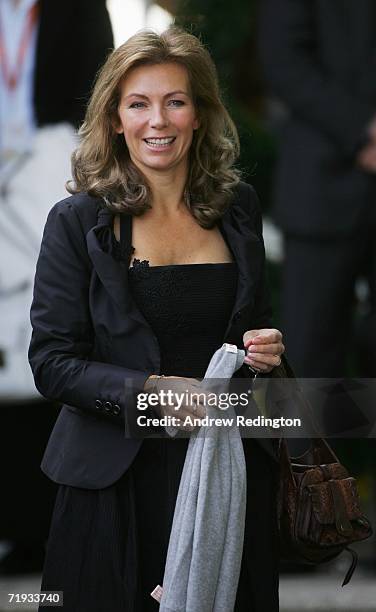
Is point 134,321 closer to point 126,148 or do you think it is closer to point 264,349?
point 264,349

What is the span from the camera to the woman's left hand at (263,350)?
10.1 feet

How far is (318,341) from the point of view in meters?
5.15

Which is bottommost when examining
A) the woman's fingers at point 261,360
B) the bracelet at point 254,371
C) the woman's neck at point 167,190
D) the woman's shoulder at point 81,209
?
the bracelet at point 254,371

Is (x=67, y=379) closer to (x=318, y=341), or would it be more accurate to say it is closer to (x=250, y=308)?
(x=250, y=308)

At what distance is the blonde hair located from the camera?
3.17 meters

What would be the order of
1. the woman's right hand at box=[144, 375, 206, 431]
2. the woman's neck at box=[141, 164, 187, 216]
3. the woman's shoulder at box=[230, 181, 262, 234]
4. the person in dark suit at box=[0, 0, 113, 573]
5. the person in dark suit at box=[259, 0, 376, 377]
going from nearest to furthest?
the woman's right hand at box=[144, 375, 206, 431], the woman's neck at box=[141, 164, 187, 216], the woman's shoulder at box=[230, 181, 262, 234], the person in dark suit at box=[0, 0, 113, 573], the person in dark suit at box=[259, 0, 376, 377]

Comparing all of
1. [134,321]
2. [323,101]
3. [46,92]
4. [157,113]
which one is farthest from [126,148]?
[323,101]

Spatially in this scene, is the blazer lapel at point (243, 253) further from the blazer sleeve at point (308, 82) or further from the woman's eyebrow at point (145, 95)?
the blazer sleeve at point (308, 82)

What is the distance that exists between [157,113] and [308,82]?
1.97m

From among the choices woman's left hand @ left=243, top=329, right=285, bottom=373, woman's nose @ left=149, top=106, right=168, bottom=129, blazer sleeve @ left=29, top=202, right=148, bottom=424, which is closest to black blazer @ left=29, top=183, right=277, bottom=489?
blazer sleeve @ left=29, top=202, right=148, bottom=424

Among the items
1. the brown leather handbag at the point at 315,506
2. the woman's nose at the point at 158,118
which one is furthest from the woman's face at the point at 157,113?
the brown leather handbag at the point at 315,506

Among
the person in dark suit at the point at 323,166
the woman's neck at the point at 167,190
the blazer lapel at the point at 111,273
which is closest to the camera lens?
the blazer lapel at the point at 111,273

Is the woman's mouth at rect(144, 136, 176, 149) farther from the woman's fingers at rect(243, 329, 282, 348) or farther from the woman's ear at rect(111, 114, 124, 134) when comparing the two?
the woman's fingers at rect(243, 329, 282, 348)

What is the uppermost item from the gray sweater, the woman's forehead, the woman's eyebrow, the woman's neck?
the woman's forehead
